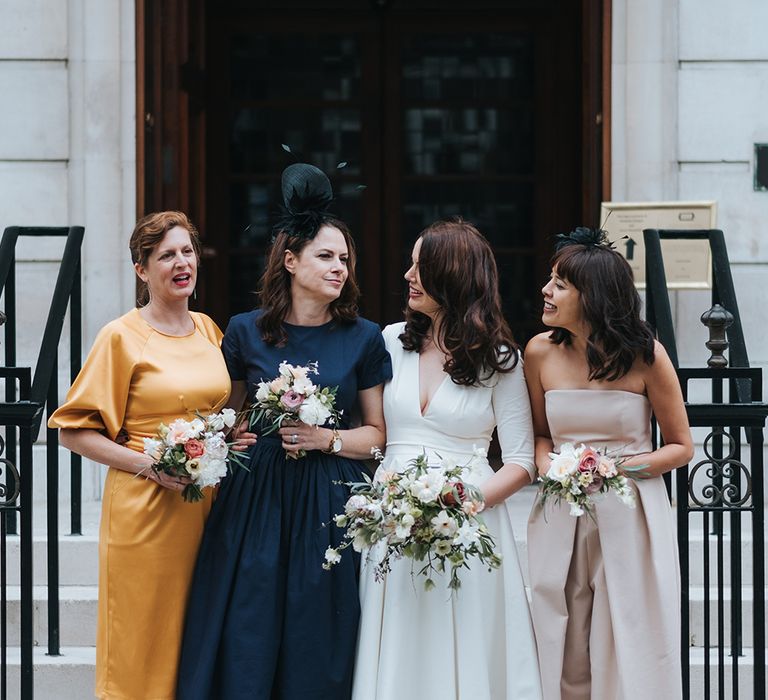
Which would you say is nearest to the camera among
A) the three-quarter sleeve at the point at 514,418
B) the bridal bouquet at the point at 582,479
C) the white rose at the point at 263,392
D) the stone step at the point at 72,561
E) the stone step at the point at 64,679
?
the bridal bouquet at the point at 582,479

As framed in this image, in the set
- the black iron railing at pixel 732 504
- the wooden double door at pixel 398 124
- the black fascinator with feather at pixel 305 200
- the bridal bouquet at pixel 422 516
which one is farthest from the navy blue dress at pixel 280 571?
the wooden double door at pixel 398 124

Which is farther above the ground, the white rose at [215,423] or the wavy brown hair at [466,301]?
the wavy brown hair at [466,301]

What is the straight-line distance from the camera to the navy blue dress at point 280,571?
12.5 ft

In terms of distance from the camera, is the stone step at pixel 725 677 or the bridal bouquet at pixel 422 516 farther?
the stone step at pixel 725 677

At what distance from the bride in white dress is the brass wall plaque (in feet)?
8.71

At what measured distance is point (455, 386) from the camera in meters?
3.96

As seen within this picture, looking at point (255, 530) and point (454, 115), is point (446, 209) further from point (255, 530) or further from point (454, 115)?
point (255, 530)

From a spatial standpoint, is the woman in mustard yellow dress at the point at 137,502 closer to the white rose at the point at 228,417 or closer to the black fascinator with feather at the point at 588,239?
the white rose at the point at 228,417

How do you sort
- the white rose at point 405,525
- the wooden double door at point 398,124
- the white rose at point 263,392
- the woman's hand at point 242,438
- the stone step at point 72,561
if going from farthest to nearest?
the wooden double door at point 398,124 < the stone step at point 72,561 < the woman's hand at point 242,438 < the white rose at point 263,392 < the white rose at point 405,525

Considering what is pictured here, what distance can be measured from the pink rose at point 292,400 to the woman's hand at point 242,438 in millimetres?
249

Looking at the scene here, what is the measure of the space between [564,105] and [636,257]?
5.75 feet

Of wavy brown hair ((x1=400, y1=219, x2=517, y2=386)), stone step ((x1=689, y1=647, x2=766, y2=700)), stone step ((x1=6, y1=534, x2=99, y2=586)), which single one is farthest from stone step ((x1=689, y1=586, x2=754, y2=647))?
stone step ((x1=6, y1=534, x2=99, y2=586))

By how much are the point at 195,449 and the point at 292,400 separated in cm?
32

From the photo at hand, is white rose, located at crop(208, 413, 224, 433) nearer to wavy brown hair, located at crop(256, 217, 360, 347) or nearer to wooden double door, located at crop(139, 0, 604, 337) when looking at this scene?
wavy brown hair, located at crop(256, 217, 360, 347)
